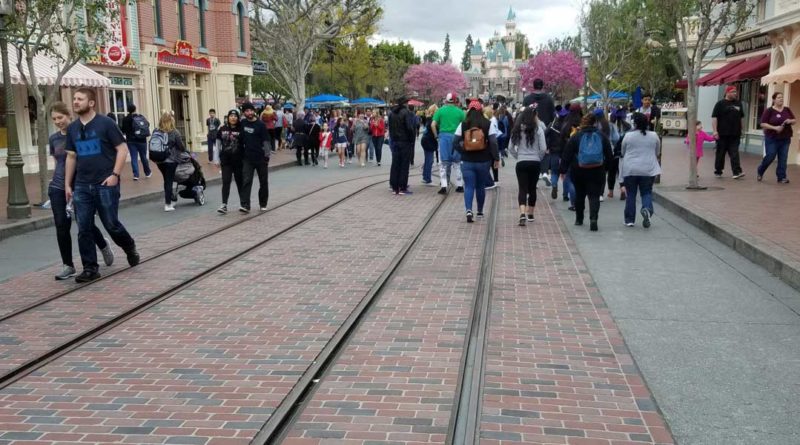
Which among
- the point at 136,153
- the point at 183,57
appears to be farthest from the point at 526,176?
the point at 183,57

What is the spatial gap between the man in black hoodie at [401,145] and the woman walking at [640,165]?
15.7ft

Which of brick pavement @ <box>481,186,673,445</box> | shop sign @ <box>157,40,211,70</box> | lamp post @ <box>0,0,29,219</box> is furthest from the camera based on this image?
shop sign @ <box>157,40,211,70</box>

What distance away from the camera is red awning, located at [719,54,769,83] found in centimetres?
2261

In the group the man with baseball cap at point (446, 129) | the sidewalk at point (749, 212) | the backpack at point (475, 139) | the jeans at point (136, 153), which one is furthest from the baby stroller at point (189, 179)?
the sidewalk at point (749, 212)

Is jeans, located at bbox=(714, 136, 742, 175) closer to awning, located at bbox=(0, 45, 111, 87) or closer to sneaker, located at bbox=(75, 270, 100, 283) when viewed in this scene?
sneaker, located at bbox=(75, 270, 100, 283)

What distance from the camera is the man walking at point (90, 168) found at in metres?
7.34

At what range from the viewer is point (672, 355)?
513 cm

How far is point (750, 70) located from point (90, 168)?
21155 mm

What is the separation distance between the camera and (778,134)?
1448cm

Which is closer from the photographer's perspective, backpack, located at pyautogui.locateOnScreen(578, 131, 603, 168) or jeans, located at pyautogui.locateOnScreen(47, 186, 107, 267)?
jeans, located at pyautogui.locateOnScreen(47, 186, 107, 267)

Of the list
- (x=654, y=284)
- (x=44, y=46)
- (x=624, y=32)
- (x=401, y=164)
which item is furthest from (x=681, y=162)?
(x=624, y=32)

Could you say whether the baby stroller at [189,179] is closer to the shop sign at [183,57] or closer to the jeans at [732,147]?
the jeans at [732,147]

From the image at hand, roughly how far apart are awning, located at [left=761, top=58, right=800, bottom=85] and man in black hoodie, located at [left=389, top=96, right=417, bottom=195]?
9303 mm

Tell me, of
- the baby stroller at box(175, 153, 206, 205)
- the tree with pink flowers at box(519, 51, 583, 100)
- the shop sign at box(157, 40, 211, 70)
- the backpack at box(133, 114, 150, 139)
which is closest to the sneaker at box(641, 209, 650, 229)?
the baby stroller at box(175, 153, 206, 205)
